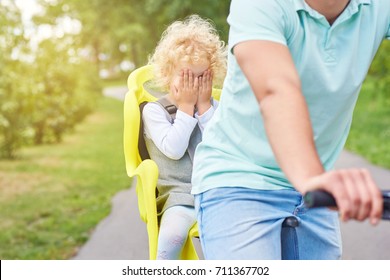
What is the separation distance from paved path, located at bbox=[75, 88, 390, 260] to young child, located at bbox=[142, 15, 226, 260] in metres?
2.94

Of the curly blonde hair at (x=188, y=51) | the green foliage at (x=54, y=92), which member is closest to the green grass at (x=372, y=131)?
the green foliage at (x=54, y=92)

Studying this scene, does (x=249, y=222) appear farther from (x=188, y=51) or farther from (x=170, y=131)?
(x=188, y=51)

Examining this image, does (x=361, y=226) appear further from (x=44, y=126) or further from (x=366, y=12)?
(x=44, y=126)

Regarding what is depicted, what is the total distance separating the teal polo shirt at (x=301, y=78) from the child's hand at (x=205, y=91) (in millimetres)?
1025

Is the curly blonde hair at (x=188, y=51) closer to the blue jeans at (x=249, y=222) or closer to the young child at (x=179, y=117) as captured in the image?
the young child at (x=179, y=117)

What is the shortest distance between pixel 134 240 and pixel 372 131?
356 inches

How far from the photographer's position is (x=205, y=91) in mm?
3139

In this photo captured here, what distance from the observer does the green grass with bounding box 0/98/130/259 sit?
21.6 feet

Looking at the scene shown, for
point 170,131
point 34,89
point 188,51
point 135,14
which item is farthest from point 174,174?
point 135,14

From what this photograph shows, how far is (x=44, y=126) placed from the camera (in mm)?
15406

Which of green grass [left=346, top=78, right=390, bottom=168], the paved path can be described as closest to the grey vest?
the paved path

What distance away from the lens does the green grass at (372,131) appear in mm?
11469
